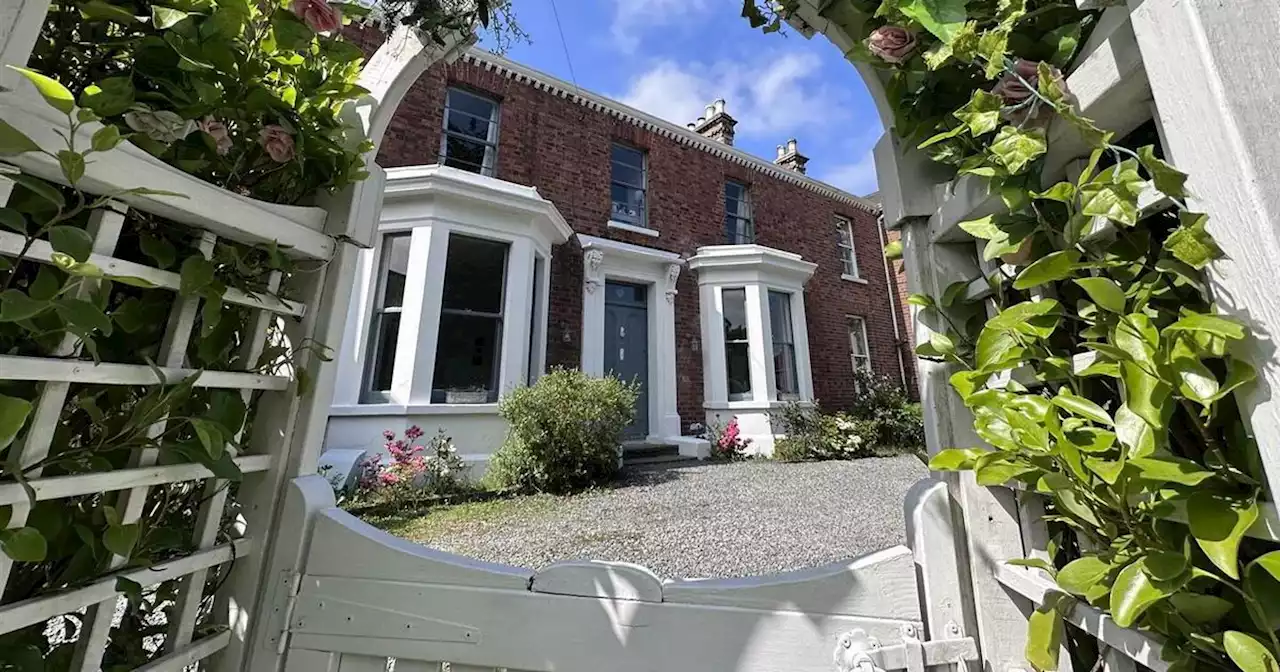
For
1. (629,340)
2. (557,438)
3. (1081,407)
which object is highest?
(629,340)

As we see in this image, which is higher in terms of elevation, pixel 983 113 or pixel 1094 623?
pixel 983 113

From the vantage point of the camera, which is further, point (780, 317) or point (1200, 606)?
point (780, 317)

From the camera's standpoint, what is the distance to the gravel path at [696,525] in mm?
2969

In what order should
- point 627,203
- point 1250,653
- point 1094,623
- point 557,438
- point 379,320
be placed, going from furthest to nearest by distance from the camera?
1. point 627,203
2. point 379,320
3. point 557,438
4. point 1094,623
5. point 1250,653

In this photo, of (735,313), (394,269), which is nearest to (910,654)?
(394,269)

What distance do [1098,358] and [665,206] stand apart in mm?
7936

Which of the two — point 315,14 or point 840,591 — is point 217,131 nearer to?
point 315,14

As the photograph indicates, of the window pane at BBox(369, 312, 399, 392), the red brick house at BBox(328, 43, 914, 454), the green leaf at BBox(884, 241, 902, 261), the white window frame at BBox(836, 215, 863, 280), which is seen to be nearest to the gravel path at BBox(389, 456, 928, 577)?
the red brick house at BBox(328, 43, 914, 454)

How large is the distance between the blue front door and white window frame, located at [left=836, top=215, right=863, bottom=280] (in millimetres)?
5563

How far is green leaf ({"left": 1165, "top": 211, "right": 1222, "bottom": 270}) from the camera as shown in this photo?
500 millimetres

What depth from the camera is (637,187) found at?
814 cm

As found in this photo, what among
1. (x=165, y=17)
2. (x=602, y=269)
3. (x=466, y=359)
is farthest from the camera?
(x=602, y=269)

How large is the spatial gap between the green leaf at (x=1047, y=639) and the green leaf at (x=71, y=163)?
149 centimetres

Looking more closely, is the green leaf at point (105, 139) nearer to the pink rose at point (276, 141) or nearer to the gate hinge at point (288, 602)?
the pink rose at point (276, 141)
